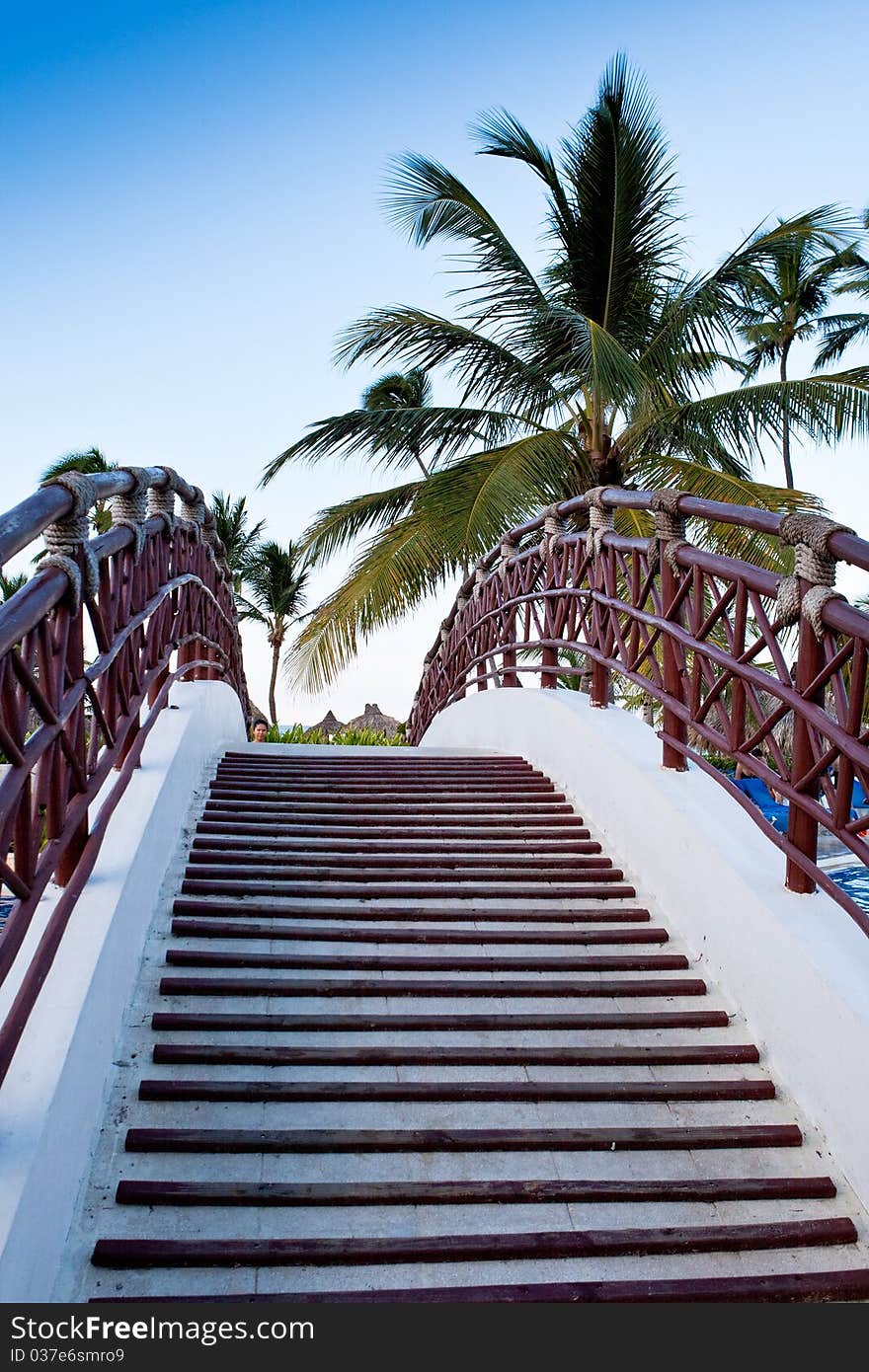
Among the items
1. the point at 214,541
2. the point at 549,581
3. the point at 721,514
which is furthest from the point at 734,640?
the point at 214,541

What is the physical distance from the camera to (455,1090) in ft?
10.0

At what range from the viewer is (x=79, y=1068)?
105 inches

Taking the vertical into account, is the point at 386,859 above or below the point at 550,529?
below

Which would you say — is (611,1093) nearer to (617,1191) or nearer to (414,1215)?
(617,1191)

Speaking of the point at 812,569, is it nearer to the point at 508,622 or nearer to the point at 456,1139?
the point at 456,1139

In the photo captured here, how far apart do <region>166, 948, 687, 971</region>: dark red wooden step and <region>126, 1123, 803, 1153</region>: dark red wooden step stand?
0.82 m

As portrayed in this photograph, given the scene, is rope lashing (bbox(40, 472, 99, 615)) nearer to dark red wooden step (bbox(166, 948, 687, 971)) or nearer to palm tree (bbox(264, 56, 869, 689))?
dark red wooden step (bbox(166, 948, 687, 971))

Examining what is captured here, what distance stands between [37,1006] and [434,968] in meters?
1.50

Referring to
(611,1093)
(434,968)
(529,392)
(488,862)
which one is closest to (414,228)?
(529,392)

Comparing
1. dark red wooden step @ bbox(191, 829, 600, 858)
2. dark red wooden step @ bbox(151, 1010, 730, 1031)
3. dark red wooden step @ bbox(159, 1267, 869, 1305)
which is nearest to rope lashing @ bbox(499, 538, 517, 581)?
dark red wooden step @ bbox(191, 829, 600, 858)

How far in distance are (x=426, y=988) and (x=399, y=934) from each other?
38 cm

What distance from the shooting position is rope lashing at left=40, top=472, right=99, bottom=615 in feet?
9.41

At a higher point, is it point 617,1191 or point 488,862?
point 488,862

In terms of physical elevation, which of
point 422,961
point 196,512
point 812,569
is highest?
point 196,512
